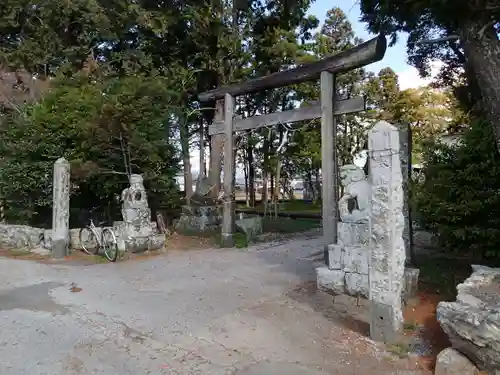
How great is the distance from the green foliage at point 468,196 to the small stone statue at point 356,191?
3.59 feet

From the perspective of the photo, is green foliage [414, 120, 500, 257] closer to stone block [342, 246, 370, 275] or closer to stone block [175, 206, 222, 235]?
stone block [342, 246, 370, 275]

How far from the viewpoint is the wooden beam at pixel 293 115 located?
7.23m

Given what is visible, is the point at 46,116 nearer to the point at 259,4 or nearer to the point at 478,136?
the point at 259,4

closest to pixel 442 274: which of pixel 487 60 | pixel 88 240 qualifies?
pixel 487 60

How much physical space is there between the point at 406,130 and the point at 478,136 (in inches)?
49.7

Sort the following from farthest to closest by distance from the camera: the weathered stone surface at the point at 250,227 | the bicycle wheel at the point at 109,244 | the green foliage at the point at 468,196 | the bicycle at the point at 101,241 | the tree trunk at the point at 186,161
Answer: the tree trunk at the point at 186,161 < the weathered stone surface at the point at 250,227 < the bicycle at the point at 101,241 < the bicycle wheel at the point at 109,244 < the green foliage at the point at 468,196

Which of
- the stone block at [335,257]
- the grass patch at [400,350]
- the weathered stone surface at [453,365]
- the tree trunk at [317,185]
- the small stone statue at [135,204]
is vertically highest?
the tree trunk at [317,185]

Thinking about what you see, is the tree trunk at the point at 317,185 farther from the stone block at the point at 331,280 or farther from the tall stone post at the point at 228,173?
the stone block at the point at 331,280

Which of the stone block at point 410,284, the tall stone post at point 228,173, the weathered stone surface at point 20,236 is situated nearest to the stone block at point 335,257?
the stone block at point 410,284

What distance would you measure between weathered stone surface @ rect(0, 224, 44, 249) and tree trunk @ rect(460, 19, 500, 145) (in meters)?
10.3

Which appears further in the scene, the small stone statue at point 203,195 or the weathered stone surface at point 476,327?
the small stone statue at point 203,195

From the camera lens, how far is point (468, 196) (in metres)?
5.57

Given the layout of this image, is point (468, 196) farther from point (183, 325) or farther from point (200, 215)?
point (200, 215)

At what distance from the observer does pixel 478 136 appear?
5.73 metres
